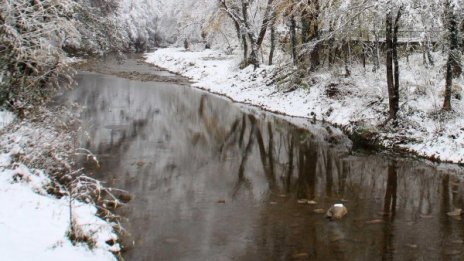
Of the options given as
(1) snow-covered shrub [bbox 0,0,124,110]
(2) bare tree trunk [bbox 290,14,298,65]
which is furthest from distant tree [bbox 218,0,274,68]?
(1) snow-covered shrub [bbox 0,0,124,110]

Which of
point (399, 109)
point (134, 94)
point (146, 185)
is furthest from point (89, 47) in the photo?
point (134, 94)

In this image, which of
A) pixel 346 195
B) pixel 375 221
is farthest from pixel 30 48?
pixel 375 221

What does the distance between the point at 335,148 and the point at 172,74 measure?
29805mm

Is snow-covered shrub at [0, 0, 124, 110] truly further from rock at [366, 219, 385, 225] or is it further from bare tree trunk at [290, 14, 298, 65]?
bare tree trunk at [290, 14, 298, 65]

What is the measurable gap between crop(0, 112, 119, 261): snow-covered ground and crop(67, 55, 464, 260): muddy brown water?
34.9 inches

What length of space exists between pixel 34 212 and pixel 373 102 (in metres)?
15.8

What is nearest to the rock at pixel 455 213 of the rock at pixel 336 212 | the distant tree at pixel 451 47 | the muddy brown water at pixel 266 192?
the muddy brown water at pixel 266 192

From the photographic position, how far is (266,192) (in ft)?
41.1

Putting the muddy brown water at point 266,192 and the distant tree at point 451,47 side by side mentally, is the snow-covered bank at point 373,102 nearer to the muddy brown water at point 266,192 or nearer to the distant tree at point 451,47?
the distant tree at point 451,47

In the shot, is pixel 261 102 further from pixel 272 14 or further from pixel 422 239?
pixel 422 239

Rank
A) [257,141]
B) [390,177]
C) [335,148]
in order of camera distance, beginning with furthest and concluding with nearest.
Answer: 1. [257,141]
2. [335,148]
3. [390,177]

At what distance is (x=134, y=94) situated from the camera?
3039 cm

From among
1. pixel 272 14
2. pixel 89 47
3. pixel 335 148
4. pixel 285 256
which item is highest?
pixel 272 14

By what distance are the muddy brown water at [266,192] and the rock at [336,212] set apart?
0.18 metres
